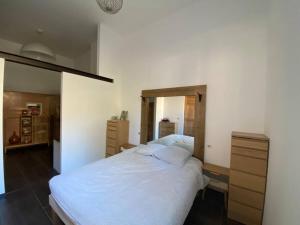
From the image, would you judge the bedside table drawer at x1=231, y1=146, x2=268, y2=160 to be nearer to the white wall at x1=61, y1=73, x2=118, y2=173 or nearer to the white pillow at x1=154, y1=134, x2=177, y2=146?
the white pillow at x1=154, y1=134, x2=177, y2=146

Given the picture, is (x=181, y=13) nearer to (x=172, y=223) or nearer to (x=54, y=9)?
(x=54, y=9)

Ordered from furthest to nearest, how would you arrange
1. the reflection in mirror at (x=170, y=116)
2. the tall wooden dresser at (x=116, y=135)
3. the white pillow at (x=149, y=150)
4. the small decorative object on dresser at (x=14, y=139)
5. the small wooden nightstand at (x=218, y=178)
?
1. the small decorative object on dresser at (x=14, y=139)
2. the tall wooden dresser at (x=116, y=135)
3. the reflection in mirror at (x=170, y=116)
4. the white pillow at (x=149, y=150)
5. the small wooden nightstand at (x=218, y=178)

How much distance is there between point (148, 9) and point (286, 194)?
10.7 ft

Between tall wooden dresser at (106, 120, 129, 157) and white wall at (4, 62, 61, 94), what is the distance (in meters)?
3.21

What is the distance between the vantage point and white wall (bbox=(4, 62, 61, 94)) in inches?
165

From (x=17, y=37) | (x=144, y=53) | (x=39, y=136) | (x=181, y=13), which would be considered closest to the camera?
(x=181, y=13)

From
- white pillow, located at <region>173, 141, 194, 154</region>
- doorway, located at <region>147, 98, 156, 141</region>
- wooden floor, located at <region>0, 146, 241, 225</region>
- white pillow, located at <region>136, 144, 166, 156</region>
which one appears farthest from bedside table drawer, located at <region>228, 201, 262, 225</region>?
doorway, located at <region>147, 98, 156, 141</region>

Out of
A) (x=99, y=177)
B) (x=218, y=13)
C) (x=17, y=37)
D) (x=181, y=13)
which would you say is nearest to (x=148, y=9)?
(x=181, y=13)

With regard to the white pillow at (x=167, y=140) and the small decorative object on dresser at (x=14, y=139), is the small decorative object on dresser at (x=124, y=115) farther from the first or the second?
the small decorative object on dresser at (x=14, y=139)

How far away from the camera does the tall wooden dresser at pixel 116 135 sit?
10.8ft

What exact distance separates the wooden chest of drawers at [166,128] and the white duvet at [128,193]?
0.86 meters

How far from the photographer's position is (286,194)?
1.00m

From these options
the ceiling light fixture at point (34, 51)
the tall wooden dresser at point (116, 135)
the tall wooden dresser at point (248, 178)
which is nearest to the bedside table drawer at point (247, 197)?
the tall wooden dresser at point (248, 178)

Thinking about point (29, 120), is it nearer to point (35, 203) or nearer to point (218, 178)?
point (35, 203)
